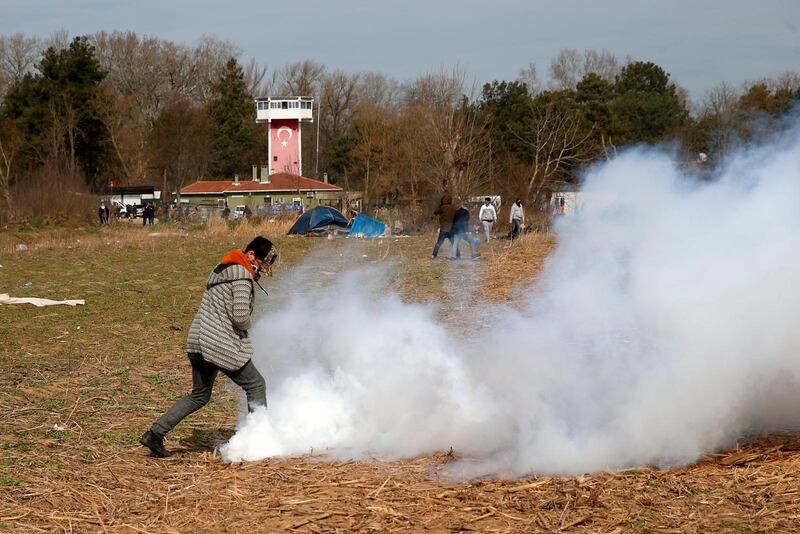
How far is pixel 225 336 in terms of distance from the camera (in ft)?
27.6

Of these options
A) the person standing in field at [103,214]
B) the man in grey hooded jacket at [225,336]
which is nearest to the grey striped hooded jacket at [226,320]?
the man in grey hooded jacket at [225,336]

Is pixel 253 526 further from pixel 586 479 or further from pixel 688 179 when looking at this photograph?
pixel 688 179

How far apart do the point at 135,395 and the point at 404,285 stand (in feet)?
31.4

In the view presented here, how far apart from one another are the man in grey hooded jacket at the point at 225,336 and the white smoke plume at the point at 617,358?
46 cm

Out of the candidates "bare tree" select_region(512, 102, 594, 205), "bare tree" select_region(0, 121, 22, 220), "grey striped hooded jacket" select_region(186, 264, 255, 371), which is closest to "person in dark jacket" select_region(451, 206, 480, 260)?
"bare tree" select_region(512, 102, 594, 205)

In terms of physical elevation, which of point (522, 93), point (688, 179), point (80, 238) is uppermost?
point (522, 93)

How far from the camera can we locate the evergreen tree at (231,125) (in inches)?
3922

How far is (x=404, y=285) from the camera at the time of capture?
20250mm

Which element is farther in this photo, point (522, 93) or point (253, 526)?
point (522, 93)

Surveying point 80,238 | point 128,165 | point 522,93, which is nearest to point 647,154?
point 80,238

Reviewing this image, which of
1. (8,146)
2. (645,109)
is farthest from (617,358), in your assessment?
(8,146)

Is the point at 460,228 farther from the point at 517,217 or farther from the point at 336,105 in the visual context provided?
the point at 336,105

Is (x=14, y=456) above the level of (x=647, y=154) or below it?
below

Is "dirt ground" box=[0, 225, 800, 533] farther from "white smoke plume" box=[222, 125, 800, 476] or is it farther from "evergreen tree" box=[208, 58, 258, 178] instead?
"evergreen tree" box=[208, 58, 258, 178]
